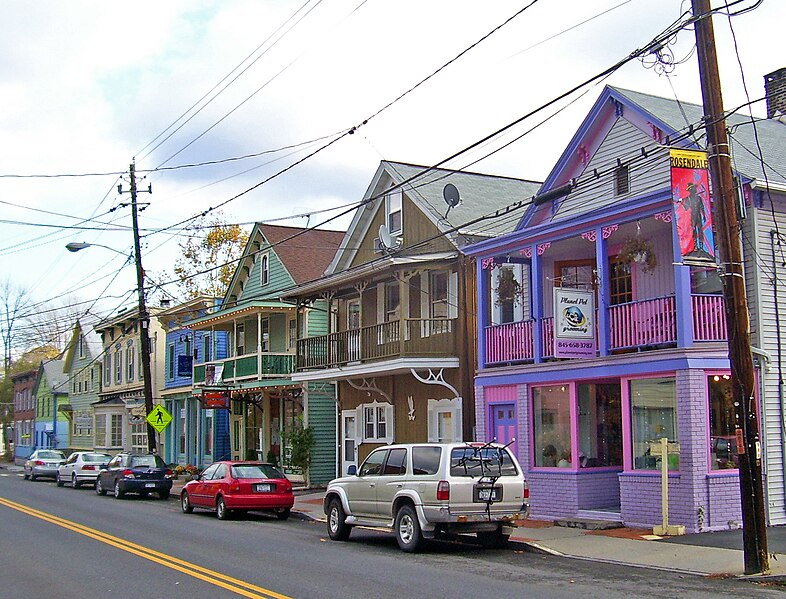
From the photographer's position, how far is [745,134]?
66.3ft

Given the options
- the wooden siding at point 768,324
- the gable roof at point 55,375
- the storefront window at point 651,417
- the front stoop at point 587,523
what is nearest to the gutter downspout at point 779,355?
the wooden siding at point 768,324

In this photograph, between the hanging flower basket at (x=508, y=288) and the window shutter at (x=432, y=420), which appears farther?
the window shutter at (x=432, y=420)

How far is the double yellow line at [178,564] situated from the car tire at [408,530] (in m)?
3.50

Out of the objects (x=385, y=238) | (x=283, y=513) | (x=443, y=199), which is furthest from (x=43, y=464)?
(x=443, y=199)

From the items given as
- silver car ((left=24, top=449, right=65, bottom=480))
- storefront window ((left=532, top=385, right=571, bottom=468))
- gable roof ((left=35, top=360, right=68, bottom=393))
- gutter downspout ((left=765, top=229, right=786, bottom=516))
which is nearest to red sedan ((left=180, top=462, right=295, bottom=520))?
storefront window ((left=532, top=385, right=571, bottom=468))

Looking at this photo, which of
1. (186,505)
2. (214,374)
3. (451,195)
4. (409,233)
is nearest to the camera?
(186,505)

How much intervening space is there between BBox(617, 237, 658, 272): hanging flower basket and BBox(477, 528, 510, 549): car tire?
563 cm

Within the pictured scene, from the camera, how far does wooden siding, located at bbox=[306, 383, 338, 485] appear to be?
1234 inches

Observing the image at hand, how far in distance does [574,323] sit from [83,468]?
2389cm

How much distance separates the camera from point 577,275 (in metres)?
21.8

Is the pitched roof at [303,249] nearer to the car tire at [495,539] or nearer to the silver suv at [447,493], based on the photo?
the silver suv at [447,493]

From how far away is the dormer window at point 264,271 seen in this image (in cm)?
3572

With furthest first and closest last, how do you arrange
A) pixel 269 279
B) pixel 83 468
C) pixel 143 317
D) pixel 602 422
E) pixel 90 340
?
pixel 90 340 < pixel 83 468 < pixel 269 279 < pixel 143 317 < pixel 602 422

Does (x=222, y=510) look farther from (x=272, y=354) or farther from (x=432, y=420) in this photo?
(x=272, y=354)
